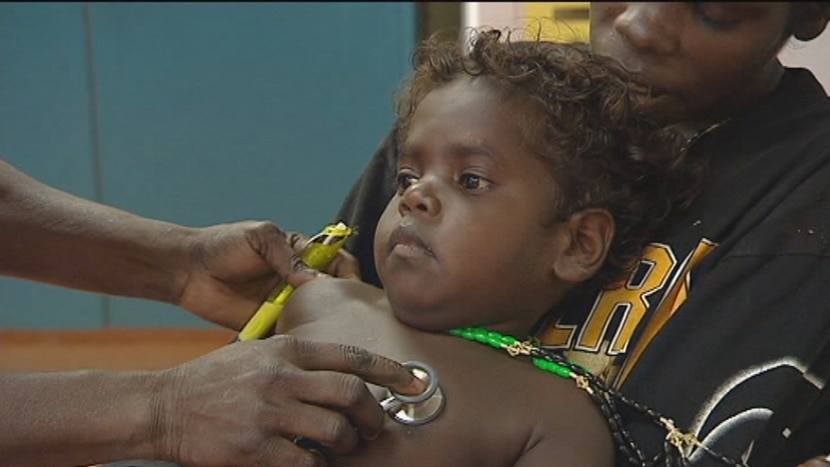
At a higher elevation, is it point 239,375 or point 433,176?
point 433,176

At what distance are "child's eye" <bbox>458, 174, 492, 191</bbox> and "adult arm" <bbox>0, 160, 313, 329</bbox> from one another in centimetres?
32

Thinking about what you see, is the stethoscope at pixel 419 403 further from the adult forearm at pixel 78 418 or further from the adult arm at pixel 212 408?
the adult forearm at pixel 78 418

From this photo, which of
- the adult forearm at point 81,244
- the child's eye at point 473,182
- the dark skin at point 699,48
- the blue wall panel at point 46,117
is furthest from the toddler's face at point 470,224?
the blue wall panel at point 46,117

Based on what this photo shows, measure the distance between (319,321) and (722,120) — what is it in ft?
1.22

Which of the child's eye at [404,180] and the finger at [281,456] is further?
the child's eye at [404,180]

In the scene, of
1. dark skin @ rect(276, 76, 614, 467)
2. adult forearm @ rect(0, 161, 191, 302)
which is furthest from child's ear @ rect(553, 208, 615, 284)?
adult forearm @ rect(0, 161, 191, 302)

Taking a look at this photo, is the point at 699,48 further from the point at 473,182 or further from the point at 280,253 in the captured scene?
the point at 280,253

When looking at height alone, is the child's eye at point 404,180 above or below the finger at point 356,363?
above

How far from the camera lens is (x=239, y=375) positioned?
85 cm

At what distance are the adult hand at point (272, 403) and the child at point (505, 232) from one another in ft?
0.15

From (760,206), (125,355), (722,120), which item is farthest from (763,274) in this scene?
(125,355)

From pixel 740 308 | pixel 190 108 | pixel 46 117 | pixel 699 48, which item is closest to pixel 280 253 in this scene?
pixel 740 308

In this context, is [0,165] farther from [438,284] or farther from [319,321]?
[438,284]

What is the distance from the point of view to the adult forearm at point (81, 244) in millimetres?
1229
